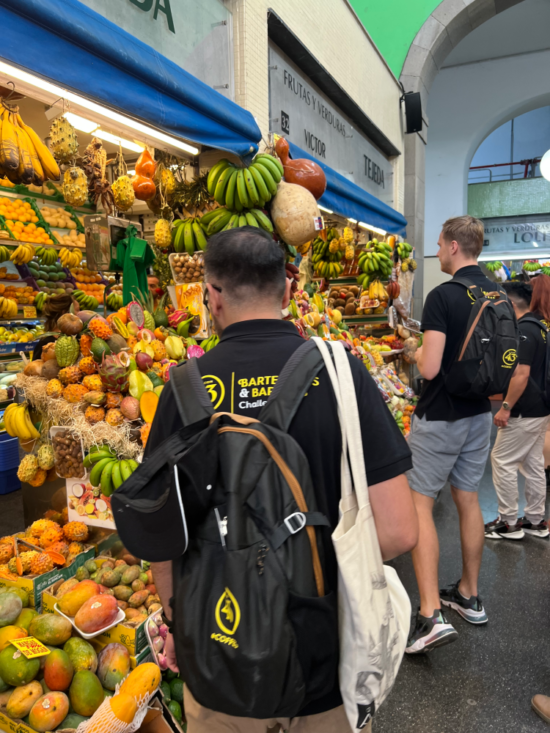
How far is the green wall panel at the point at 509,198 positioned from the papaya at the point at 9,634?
16.7 meters

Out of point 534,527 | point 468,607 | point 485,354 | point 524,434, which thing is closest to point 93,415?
point 485,354

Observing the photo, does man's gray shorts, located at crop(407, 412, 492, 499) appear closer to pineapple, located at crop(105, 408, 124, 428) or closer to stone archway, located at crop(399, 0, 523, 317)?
pineapple, located at crop(105, 408, 124, 428)

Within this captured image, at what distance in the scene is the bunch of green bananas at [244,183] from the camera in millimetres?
3316

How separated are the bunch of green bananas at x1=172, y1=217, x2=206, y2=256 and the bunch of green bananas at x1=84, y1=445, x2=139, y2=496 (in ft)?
5.36

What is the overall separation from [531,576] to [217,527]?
3.10 metres

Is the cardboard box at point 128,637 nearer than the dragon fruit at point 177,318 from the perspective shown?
Yes

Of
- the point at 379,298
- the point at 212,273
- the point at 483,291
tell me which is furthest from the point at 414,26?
the point at 212,273

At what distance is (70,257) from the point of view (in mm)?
7305

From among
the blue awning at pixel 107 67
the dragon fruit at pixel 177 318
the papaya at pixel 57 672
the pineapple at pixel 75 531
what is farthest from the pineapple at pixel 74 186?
the papaya at pixel 57 672

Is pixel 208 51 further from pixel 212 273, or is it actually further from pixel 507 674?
pixel 507 674

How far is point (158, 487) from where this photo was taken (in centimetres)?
103

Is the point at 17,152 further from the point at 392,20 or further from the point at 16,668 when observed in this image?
the point at 392,20

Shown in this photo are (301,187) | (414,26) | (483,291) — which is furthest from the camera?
(414,26)

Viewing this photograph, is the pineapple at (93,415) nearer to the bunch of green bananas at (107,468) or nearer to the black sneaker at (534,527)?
the bunch of green bananas at (107,468)
